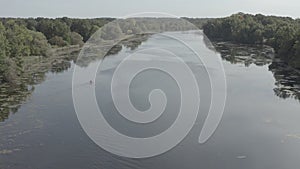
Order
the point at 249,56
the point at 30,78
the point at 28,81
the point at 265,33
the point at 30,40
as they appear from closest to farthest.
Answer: the point at 28,81, the point at 30,78, the point at 30,40, the point at 249,56, the point at 265,33

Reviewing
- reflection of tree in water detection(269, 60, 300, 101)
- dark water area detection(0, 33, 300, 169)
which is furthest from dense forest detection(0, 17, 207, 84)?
reflection of tree in water detection(269, 60, 300, 101)

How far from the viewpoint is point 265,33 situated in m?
32.4

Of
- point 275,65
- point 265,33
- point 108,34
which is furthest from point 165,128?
point 265,33

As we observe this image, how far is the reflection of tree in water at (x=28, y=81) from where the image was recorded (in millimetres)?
12727

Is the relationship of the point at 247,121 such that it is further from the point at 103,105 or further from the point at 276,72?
the point at 276,72

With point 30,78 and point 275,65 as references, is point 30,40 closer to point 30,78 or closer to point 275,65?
point 30,78

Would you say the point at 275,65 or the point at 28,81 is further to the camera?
the point at 275,65

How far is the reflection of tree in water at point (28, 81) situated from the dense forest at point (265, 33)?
44.0 ft

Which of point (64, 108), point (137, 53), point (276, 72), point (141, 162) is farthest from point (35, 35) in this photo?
point (141, 162)

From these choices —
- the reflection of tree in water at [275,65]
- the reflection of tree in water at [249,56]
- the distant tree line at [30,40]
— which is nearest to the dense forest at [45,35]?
the distant tree line at [30,40]

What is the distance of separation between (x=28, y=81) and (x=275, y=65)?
14.2 m

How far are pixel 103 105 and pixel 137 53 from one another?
14289mm

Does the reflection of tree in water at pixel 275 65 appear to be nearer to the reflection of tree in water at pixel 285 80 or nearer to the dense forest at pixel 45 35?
the reflection of tree in water at pixel 285 80

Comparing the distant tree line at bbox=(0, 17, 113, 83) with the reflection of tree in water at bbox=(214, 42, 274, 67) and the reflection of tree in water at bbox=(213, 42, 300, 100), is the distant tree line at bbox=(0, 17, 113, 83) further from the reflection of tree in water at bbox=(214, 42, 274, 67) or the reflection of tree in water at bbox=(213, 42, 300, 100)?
the reflection of tree in water at bbox=(214, 42, 274, 67)
